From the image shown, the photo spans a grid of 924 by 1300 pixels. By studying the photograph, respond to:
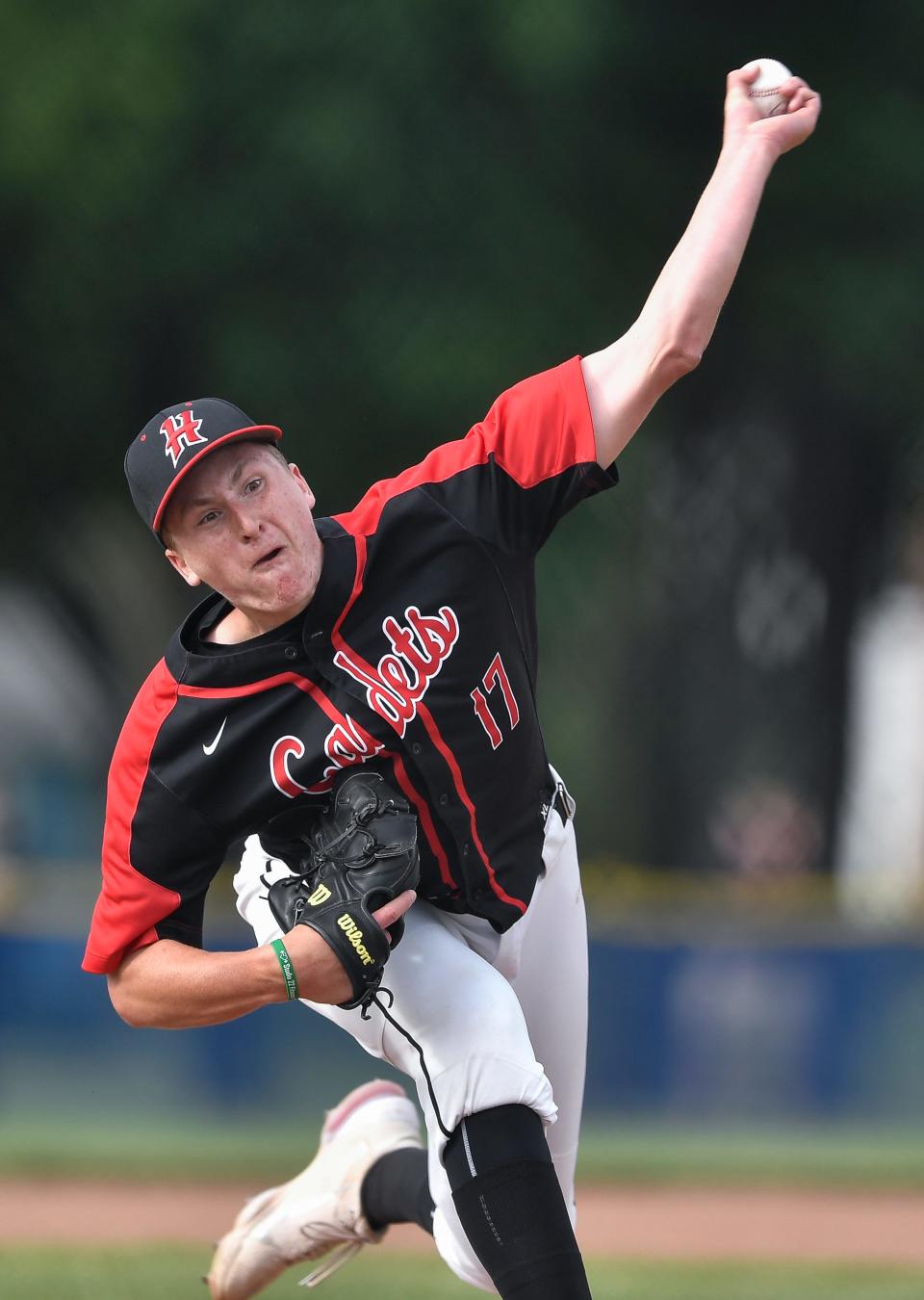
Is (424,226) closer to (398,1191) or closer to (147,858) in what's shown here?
(398,1191)

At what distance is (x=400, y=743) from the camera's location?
141 inches

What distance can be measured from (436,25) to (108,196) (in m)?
2.22

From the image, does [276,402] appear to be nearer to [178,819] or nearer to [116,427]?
[116,427]

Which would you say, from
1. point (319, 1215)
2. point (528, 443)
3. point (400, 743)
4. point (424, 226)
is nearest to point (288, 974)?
point (400, 743)

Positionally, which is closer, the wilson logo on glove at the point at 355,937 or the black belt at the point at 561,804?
the wilson logo on glove at the point at 355,937

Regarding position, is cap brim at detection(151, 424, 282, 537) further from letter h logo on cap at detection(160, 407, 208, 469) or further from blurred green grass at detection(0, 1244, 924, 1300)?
blurred green grass at detection(0, 1244, 924, 1300)

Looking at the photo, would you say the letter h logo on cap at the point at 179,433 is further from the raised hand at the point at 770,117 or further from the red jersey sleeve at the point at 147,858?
the raised hand at the point at 770,117

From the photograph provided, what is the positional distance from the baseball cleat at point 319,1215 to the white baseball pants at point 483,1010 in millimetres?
652

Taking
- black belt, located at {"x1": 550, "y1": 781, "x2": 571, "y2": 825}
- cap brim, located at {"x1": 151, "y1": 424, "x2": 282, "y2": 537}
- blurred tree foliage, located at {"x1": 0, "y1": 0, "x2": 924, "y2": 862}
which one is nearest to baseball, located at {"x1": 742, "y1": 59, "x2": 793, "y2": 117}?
cap brim, located at {"x1": 151, "y1": 424, "x2": 282, "y2": 537}

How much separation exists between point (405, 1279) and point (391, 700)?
9.72 ft

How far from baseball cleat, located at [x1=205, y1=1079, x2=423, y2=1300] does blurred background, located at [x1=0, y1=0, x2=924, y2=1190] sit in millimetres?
3760

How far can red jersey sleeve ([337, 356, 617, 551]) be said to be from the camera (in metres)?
3.69

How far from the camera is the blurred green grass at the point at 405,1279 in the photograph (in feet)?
17.8

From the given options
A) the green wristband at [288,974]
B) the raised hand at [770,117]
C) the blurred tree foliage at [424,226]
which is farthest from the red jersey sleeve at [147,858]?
the blurred tree foliage at [424,226]
